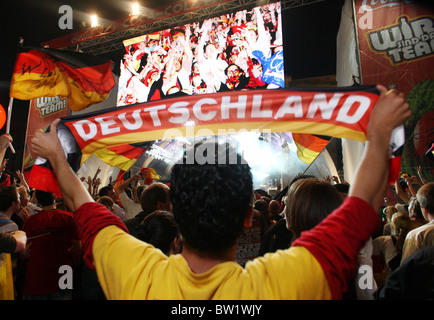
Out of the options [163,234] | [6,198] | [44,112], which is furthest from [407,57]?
[44,112]

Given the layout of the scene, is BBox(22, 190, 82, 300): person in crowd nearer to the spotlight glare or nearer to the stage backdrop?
the stage backdrop

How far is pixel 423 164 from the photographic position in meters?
6.37

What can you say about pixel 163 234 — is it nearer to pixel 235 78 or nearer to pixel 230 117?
pixel 230 117

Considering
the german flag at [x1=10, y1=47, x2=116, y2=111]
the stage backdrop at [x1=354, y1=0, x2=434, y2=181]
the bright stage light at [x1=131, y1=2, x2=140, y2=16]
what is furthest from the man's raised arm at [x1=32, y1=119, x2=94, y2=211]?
the bright stage light at [x1=131, y1=2, x2=140, y2=16]

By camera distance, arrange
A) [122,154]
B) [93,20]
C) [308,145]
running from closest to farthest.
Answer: [122,154] < [308,145] < [93,20]

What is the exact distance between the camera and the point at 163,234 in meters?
2.01

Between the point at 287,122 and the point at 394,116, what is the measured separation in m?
0.73

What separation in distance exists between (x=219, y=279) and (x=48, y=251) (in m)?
2.89

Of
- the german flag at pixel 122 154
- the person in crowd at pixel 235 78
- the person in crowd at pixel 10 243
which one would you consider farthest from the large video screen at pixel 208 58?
the person in crowd at pixel 10 243

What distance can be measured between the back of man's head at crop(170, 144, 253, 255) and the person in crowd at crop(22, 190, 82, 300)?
2675mm

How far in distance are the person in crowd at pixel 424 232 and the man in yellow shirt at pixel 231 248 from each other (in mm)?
1796

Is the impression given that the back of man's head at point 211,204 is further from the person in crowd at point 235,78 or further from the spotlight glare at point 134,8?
the spotlight glare at point 134,8

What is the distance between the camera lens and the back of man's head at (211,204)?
1.02m

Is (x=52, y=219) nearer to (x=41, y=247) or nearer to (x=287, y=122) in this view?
(x=41, y=247)
